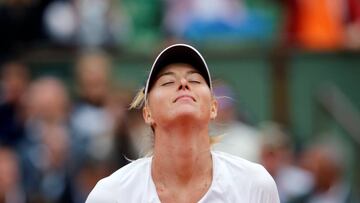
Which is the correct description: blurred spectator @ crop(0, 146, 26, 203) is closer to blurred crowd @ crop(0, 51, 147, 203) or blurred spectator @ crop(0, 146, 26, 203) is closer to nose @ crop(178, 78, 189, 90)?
blurred crowd @ crop(0, 51, 147, 203)

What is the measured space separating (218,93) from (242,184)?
4726 millimetres

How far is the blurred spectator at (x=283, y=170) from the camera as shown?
10125mm

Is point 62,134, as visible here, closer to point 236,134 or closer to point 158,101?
point 236,134

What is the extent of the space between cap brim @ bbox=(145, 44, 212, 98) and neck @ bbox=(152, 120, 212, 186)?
0.82ft

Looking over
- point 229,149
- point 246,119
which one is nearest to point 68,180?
point 229,149

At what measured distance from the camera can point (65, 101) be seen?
1048 centimetres

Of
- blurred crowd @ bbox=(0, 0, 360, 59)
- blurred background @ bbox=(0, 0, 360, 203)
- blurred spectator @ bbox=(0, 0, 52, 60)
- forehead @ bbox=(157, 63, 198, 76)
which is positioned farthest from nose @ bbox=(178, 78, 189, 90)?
blurred spectator @ bbox=(0, 0, 52, 60)

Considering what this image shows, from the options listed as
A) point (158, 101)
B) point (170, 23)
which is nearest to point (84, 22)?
point (170, 23)

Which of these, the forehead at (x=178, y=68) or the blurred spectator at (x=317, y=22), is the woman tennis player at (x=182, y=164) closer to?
the forehead at (x=178, y=68)

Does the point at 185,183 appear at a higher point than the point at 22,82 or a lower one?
higher

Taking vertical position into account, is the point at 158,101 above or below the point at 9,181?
above

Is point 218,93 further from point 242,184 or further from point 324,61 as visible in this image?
point 242,184

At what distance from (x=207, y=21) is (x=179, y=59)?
6.52m

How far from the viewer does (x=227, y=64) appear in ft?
39.2
